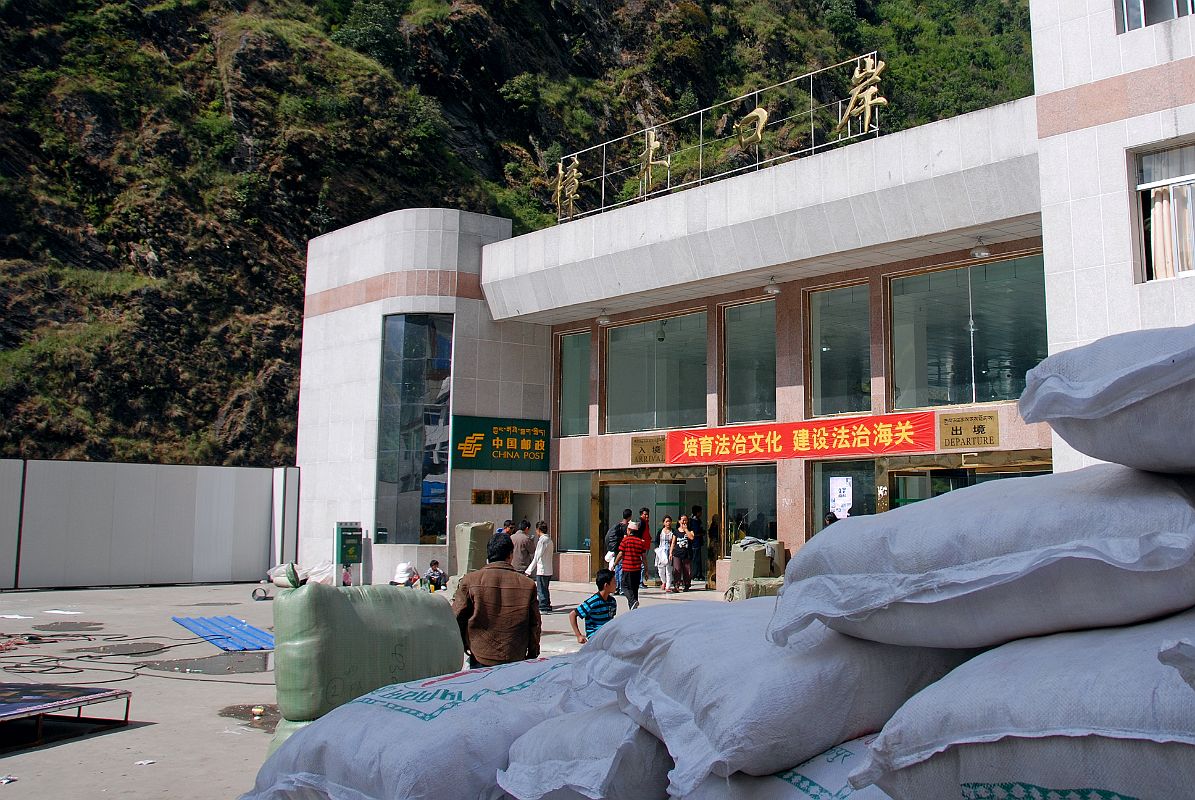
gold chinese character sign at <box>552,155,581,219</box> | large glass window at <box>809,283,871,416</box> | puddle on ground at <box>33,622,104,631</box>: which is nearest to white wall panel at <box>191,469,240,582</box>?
puddle on ground at <box>33,622,104,631</box>

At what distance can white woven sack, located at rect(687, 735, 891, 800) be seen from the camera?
106 inches

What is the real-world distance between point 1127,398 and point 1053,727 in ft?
2.47

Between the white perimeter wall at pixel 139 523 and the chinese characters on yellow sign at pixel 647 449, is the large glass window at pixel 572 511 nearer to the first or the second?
the chinese characters on yellow sign at pixel 647 449

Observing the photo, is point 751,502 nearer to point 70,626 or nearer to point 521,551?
point 521,551

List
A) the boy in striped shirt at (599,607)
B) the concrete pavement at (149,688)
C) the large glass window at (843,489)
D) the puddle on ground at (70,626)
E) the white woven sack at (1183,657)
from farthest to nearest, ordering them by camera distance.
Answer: the large glass window at (843,489)
the puddle on ground at (70,626)
the boy in striped shirt at (599,607)
the concrete pavement at (149,688)
the white woven sack at (1183,657)

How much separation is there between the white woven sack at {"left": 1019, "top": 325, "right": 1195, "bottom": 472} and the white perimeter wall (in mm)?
22368

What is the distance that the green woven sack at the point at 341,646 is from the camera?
5340 millimetres

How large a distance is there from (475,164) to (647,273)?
28.7m

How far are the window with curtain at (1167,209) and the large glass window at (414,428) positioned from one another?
45.4 feet

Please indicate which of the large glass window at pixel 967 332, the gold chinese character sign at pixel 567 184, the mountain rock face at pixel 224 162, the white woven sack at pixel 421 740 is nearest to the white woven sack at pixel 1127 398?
the white woven sack at pixel 421 740

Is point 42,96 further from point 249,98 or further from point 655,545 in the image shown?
point 655,545

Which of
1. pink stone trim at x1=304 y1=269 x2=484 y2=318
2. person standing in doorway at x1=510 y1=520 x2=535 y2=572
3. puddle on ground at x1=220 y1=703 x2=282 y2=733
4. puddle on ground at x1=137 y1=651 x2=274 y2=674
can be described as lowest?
puddle on ground at x1=137 y1=651 x2=274 y2=674

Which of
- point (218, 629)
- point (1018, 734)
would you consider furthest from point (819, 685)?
point (218, 629)

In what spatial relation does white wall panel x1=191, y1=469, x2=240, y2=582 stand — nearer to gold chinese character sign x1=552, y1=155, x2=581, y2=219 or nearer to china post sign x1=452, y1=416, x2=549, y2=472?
china post sign x1=452, y1=416, x2=549, y2=472
